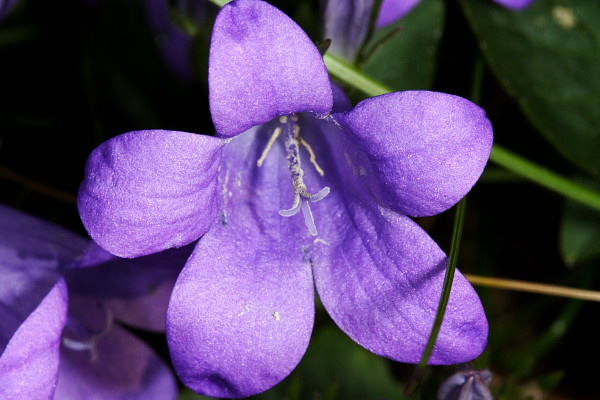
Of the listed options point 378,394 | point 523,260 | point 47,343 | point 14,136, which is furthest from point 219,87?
point 523,260

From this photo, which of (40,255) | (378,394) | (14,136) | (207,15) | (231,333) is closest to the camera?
(231,333)

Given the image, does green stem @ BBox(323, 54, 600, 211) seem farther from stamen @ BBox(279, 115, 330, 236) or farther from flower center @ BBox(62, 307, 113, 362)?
flower center @ BBox(62, 307, 113, 362)

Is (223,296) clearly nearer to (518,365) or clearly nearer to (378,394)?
(378,394)

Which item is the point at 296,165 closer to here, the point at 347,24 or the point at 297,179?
the point at 297,179

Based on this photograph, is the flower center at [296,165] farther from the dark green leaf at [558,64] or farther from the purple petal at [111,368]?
the dark green leaf at [558,64]

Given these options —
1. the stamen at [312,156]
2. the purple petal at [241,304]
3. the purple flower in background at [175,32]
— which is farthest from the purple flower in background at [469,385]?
the purple flower in background at [175,32]

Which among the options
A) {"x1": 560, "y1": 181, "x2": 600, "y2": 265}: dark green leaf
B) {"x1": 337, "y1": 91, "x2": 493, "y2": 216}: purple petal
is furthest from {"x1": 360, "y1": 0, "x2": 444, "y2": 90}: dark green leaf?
{"x1": 337, "y1": 91, "x2": 493, "y2": 216}: purple petal
